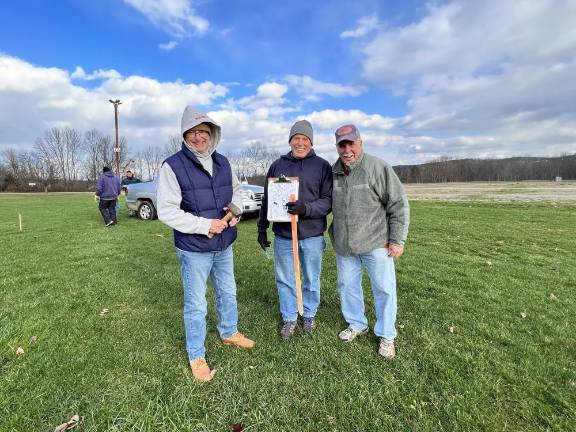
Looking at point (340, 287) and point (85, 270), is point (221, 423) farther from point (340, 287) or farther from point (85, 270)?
point (85, 270)

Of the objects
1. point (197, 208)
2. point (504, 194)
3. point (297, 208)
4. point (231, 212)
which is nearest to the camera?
point (197, 208)

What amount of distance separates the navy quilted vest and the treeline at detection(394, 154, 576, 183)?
10351cm

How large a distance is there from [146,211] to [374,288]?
35.2 ft

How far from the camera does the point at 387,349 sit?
3068 millimetres

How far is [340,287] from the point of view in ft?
11.3

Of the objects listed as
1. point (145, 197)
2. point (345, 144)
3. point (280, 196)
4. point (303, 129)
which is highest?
point (303, 129)

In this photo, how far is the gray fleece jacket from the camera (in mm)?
3016

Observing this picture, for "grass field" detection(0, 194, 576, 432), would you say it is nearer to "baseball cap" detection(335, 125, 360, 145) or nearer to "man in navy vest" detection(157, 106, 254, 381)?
"man in navy vest" detection(157, 106, 254, 381)

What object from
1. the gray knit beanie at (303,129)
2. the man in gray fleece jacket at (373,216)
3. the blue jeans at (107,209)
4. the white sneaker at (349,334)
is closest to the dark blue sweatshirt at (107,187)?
the blue jeans at (107,209)

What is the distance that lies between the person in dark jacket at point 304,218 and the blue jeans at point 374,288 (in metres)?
0.30

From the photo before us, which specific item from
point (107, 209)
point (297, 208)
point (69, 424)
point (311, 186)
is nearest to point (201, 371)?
point (69, 424)

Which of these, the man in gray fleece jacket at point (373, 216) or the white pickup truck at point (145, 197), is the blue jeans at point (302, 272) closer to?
the man in gray fleece jacket at point (373, 216)

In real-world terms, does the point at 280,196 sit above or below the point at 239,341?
above

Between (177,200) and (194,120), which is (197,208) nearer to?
(177,200)
